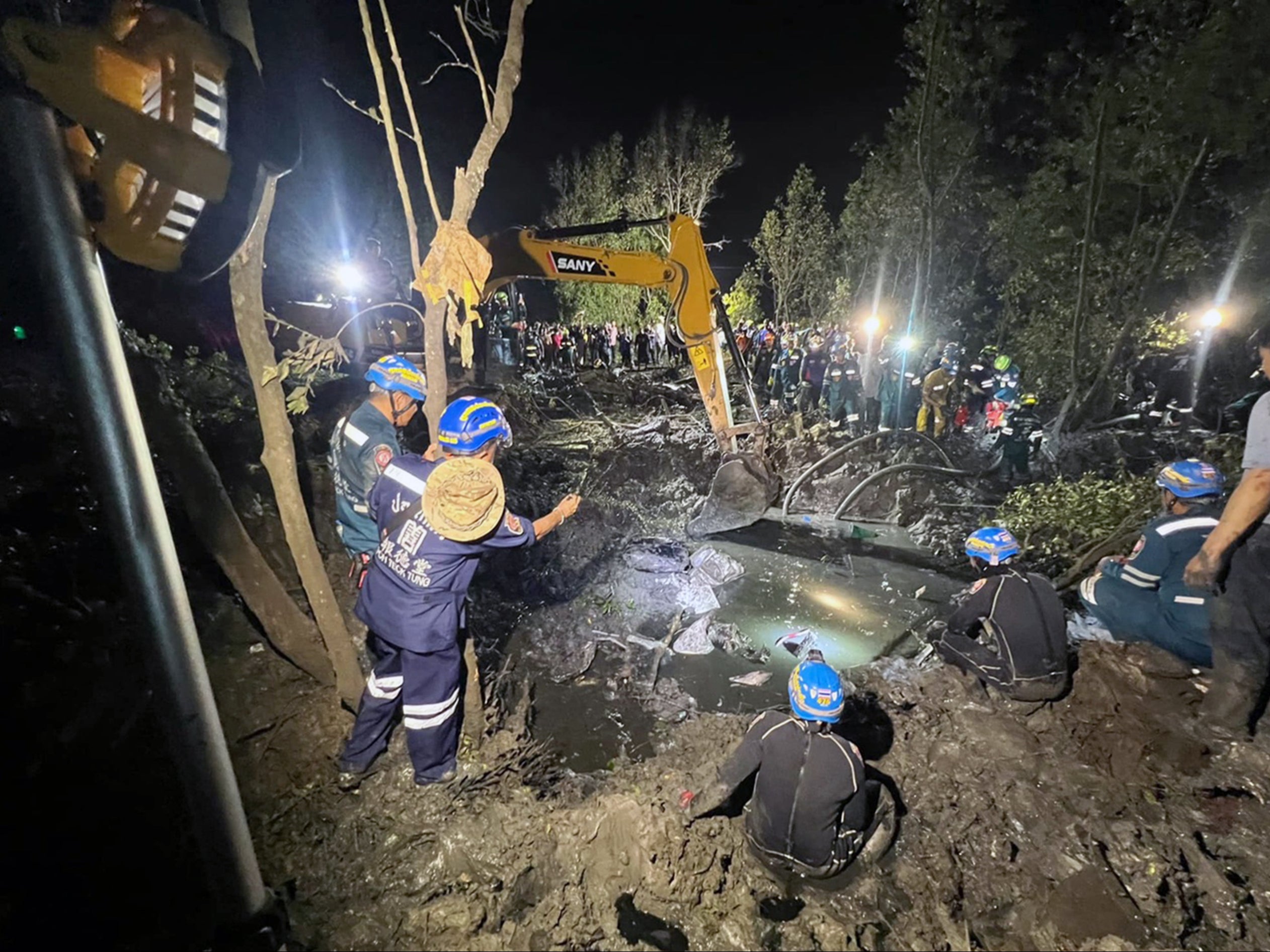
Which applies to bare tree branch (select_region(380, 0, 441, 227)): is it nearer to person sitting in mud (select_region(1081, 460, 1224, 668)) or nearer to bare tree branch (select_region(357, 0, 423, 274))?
bare tree branch (select_region(357, 0, 423, 274))

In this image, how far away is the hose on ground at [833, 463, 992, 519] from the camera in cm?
835

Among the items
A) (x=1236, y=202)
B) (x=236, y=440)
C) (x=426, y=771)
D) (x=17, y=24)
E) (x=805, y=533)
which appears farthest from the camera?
(x=1236, y=202)

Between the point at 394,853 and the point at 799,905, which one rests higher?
the point at 394,853

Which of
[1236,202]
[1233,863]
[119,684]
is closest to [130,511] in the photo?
[119,684]

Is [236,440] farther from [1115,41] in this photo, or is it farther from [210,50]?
[1115,41]

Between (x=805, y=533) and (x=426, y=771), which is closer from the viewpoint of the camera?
(x=426, y=771)

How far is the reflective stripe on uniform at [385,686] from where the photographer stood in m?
3.02

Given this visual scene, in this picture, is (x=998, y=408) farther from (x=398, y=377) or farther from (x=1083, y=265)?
(x=398, y=377)

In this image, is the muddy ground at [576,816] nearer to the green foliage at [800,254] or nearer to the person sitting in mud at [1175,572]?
the person sitting in mud at [1175,572]

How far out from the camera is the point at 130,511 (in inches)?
59.7

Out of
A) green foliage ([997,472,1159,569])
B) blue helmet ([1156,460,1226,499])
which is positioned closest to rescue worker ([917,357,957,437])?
green foliage ([997,472,1159,569])

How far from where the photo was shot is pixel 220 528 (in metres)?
3.29

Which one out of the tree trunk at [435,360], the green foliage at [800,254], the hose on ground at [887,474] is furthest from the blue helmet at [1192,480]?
the green foliage at [800,254]

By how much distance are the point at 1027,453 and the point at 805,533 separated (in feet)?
15.8
